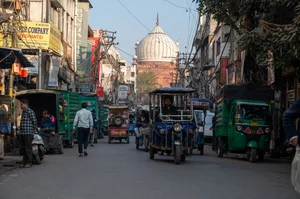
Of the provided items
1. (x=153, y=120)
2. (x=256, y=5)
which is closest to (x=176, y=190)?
(x=153, y=120)

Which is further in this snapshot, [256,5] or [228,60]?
[228,60]

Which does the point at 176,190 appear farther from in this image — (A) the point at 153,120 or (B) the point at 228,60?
(B) the point at 228,60

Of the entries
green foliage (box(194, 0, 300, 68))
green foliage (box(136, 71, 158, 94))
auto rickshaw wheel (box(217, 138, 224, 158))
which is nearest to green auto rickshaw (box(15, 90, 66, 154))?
auto rickshaw wheel (box(217, 138, 224, 158))

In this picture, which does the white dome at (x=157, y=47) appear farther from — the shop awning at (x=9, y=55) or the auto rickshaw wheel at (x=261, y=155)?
the shop awning at (x=9, y=55)

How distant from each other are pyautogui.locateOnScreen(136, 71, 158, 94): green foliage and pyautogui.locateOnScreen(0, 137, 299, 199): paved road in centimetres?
9943

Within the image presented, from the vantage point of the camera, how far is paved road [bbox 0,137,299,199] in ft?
30.3

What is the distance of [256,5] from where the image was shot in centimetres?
1645

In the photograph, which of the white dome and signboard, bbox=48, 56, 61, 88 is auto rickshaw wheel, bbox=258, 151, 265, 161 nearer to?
signboard, bbox=48, 56, 61, 88

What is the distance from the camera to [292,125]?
5.89m

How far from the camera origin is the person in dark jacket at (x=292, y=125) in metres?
5.74

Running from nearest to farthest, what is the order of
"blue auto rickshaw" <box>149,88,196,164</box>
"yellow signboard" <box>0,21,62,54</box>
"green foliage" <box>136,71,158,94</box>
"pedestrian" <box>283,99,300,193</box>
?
"pedestrian" <box>283,99,300,193</box>
"blue auto rickshaw" <box>149,88,196,164</box>
"yellow signboard" <box>0,21,62,54</box>
"green foliage" <box>136,71,158,94</box>

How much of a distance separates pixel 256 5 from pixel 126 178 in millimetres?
7722

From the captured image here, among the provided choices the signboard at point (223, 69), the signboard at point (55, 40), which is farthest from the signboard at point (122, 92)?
the signboard at point (55, 40)

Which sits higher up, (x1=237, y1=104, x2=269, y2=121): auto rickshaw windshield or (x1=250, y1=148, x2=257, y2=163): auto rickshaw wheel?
(x1=237, y1=104, x2=269, y2=121): auto rickshaw windshield
